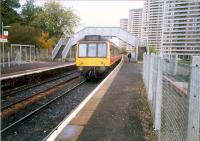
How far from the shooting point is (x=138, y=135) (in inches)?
267

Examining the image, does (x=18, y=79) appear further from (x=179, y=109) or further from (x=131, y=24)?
(x=131, y=24)

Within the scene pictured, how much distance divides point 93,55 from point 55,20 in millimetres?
62874


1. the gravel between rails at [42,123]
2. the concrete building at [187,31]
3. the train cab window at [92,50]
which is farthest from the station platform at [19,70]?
the concrete building at [187,31]

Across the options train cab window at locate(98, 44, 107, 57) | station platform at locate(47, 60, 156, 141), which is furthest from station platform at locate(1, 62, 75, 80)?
station platform at locate(47, 60, 156, 141)

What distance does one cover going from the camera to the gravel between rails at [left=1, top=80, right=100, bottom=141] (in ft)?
28.3

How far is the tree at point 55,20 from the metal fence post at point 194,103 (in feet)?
266

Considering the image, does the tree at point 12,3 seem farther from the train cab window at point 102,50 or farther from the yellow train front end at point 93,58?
the train cab window at point 102,50

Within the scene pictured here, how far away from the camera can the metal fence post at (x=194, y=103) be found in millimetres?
2914

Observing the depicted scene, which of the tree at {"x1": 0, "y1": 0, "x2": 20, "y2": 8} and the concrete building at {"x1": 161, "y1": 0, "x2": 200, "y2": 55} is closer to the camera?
the concrete building at {"x1": 161, "y1": 0, "x2": 200, "y2": 55}

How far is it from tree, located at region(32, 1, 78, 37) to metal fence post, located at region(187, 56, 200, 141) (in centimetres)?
8122

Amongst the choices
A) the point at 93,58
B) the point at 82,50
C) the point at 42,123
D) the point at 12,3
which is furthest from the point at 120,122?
the point at 12,3

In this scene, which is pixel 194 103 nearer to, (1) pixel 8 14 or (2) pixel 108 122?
(2) pixel 108 122

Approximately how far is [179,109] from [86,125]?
→ 393 centimetres

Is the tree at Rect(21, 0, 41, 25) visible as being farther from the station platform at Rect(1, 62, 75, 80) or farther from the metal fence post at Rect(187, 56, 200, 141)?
the metal fence post at Rect(187, 56, 200, 141)
